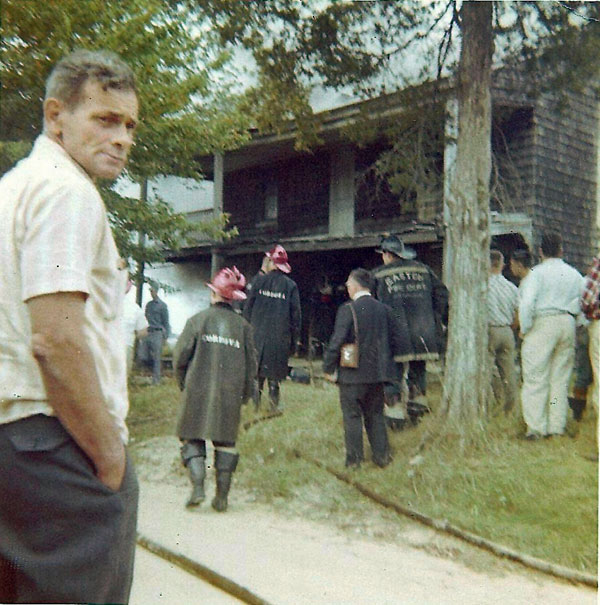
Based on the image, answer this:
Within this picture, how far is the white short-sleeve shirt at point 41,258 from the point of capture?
1195mm

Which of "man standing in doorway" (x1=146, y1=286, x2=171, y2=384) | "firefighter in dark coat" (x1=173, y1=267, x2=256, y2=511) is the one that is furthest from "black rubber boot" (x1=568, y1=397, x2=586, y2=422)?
"man standing in doorway" (x1=146, y1=286, x2=171, y2=384)

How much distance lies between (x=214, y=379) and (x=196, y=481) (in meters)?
0.63

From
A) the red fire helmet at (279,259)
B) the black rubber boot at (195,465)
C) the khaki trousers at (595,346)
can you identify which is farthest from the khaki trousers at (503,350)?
the black rubber boot at (195,465)

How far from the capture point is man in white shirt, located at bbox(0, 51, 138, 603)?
1189mm

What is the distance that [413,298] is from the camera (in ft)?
18.9

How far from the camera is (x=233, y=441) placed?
4566 mm

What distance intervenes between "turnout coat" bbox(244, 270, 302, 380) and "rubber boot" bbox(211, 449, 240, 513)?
2.36 m

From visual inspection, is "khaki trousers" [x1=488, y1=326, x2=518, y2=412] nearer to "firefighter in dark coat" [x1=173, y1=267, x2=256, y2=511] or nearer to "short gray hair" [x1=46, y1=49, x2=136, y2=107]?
"firefighter in dark coat" [x1=173, y1=267, x2=256, y2=511]

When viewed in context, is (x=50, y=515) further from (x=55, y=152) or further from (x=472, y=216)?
(x=472, y=216)

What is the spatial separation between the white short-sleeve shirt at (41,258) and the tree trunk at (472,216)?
411 cm

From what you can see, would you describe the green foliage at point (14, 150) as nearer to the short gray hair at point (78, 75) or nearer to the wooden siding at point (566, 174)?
the short gray hair at point (78, 75)

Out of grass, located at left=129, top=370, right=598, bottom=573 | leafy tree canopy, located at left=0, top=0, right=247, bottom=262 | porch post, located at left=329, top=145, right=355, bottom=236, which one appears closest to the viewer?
grass, located at left=129, top=370, right=598, bottom=573

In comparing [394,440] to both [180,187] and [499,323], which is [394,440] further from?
[180,187]

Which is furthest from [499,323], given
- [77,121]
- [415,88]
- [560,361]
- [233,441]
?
[77,121]
